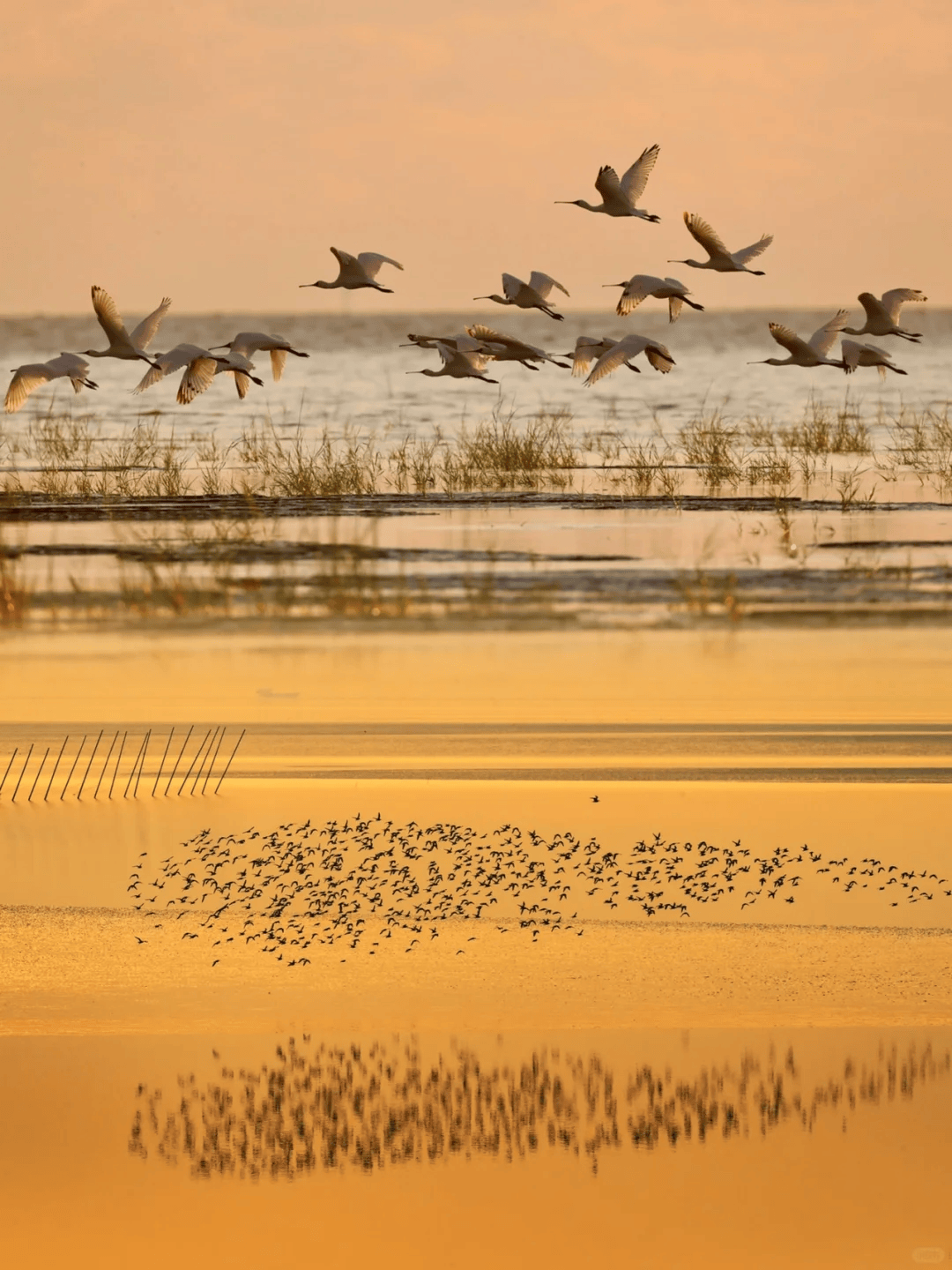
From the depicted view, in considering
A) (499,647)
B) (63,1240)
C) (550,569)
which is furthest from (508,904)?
(550,569)

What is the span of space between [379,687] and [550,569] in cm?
582

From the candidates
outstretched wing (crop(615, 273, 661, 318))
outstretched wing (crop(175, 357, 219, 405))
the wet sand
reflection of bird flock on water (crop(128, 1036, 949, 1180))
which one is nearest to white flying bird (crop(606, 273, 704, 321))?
outstretched wing (crop(615, 273, 661, 318))

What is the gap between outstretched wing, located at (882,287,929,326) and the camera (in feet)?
64.2

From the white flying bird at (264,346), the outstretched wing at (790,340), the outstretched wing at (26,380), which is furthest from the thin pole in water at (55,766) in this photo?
the white flying bird at (264,346)

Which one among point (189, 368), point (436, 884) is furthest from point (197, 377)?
point (436, 884)

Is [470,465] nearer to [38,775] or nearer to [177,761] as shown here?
[177,761]

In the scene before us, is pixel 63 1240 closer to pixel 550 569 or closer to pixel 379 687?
pixel 379 687

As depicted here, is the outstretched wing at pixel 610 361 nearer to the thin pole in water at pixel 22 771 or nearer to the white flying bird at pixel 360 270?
the white flying bird at pixel 360 270

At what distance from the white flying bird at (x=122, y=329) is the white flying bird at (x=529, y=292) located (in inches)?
114

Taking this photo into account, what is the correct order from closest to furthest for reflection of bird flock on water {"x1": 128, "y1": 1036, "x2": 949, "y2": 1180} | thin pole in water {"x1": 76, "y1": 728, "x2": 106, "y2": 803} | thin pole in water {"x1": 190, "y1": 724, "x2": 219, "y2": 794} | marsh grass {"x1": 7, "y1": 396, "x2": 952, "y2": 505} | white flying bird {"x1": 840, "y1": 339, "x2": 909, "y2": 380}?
reflection of bird flock on water {"x1": 128, "y1": 1036, "x2": 949, "y2": 1180}, thin pole in water {"x1": 76, "y1": 728, "x2": 106, "y2": 803}, thin pole in water {"x1": 190, "y1": 724, "x2": 219, "y2": 794}, white flying bird {"x1": 840, "y1": 339, "x2": 909, "y2": 380}, marsh grass {"x1": 7, "y1": 396, "x2": 952, "y2": 505}

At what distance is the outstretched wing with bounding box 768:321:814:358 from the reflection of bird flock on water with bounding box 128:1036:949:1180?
447 inches

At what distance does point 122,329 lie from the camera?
18062 mm

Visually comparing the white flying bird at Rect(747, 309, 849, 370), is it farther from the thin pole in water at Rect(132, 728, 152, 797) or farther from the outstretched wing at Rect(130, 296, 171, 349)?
the thin pole in water at Rect(132, 728, 152, 797)

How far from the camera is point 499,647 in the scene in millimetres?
14008
